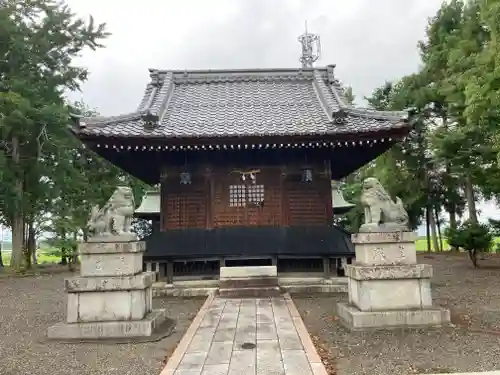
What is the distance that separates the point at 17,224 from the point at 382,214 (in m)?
22.4

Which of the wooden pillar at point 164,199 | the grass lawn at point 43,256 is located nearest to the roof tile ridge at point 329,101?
the wooden pillar at point 164,199

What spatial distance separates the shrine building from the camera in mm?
12281

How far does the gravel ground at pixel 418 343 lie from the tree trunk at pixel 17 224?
18.5m

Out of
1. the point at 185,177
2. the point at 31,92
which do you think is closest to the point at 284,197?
the point at 185,177

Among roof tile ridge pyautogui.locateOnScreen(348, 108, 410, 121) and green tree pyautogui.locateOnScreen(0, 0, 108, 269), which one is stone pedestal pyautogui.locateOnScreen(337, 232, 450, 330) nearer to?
roof tile ridge pyautogui.locateOnScreen(348, 108, 410, 121)

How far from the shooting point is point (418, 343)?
6887 mm

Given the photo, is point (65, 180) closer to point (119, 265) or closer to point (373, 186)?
point (119, 265)

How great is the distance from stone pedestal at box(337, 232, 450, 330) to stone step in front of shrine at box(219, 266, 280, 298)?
12.5ft

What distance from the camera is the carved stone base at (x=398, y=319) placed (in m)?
7.82

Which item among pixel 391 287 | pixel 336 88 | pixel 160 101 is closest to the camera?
pixel 391 287

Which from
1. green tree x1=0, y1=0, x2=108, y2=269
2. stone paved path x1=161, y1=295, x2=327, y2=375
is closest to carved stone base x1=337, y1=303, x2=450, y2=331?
stone paved path x1=161, y1=295, x2=327, y2=375

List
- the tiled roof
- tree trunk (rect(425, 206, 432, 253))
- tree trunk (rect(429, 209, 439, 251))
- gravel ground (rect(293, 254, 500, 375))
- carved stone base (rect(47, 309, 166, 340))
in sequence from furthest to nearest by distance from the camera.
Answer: tree trunk (rect(429, 209, 439, 251)), tree trunk (rect(425, 206, 432, 253)), the tiled roof, carved stone base (rect(47, 309, 166, 340)), gravel ground (rect(293, 254, 500, 375))

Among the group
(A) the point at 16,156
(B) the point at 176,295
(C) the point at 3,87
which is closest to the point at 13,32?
(C) the point at 3,87

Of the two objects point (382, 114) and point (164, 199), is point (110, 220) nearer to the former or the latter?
point (164, 199)
